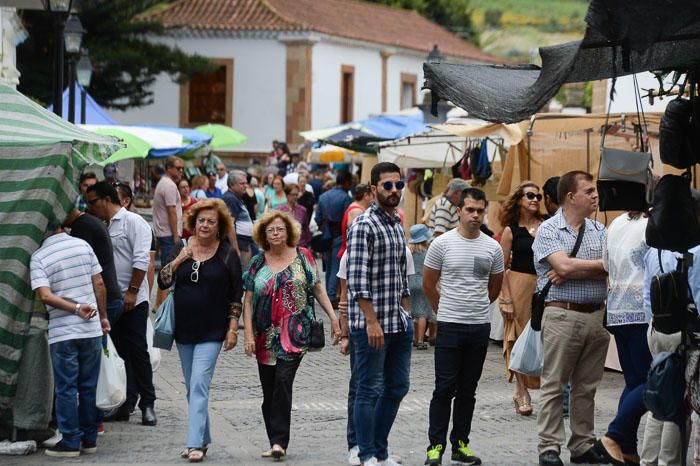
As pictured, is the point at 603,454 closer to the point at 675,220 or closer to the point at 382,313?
the point at 382,313

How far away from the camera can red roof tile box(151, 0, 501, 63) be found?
51062 millimetres

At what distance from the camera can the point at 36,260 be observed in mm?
9266

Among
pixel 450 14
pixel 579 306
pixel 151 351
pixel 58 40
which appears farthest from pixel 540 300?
pixel 450 14

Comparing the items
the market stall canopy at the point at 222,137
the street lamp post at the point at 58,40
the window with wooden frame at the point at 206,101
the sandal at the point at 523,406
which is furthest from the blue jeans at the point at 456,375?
the window with wooden frame at the point at 206,101

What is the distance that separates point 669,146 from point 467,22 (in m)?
73.7

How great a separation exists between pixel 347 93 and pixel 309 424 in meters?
44.7

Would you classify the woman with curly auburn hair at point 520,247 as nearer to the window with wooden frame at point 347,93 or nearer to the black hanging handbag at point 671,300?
the black hanging handbag at point 671,300

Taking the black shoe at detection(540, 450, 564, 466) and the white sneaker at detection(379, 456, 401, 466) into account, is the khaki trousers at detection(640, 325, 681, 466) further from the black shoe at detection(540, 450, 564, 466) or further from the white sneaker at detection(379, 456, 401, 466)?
the white sneaker at detection(379, 456, 401, 466)

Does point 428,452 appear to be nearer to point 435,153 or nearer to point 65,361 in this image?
point 65,361

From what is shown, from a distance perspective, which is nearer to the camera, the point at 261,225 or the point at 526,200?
the point at 261,225

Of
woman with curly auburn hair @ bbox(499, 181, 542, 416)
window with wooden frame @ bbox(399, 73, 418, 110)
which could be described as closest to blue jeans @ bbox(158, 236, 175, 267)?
woman with curly auburn hair @ bbox(499, 181, 542, 416)

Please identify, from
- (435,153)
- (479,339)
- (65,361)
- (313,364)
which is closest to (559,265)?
(479,339)

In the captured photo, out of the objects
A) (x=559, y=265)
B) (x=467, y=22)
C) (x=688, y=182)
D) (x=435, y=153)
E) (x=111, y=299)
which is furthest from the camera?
(x=467, y=22)

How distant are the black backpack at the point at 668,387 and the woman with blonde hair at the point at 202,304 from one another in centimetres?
319
